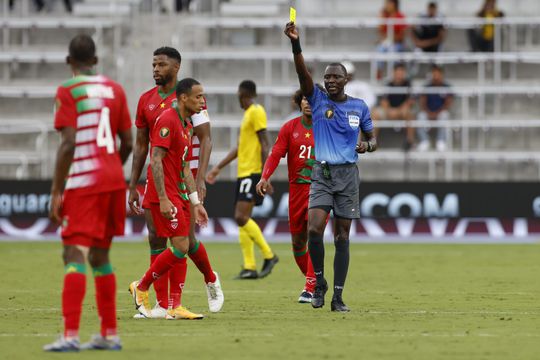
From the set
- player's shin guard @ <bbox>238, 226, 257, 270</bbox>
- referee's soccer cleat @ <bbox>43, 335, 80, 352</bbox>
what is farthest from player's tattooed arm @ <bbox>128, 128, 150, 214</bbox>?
player's shin guard @ <bbox>238, 226, 257, 270</bbox>

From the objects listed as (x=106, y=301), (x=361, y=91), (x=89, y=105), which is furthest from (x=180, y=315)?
Result: (x=361, y=91)

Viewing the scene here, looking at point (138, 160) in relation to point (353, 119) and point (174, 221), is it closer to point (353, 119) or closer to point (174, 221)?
point (174, 221)

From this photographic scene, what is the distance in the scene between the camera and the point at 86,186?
895 centimetres

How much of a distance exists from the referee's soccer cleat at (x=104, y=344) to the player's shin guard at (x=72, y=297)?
21 cm

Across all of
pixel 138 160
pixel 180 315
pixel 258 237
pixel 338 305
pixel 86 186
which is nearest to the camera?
pixel 86 186

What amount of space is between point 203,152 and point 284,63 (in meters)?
17.6

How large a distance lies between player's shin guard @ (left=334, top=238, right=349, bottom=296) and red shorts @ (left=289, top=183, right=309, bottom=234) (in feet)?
6.39

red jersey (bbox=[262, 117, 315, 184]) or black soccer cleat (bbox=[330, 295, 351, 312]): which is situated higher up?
red jersey (bbox=[262, 117, 315, 184])

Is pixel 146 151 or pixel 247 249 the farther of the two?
pixel 247 249

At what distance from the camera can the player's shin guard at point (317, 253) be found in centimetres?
1247

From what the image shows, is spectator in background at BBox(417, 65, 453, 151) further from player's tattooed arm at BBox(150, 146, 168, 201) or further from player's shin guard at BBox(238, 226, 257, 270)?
player's tattooed arm at BBox(150, 146, 168, 201)

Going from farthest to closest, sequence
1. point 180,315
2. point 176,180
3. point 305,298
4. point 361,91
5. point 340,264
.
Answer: point 361,91
point 305,298
point 340,264
point 180,315
point 176,180

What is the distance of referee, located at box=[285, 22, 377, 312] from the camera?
40.2 feet

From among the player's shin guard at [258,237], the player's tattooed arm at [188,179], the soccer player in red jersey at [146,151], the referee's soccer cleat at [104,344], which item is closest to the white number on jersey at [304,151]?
the soccer player in red jersey at [146,151]
